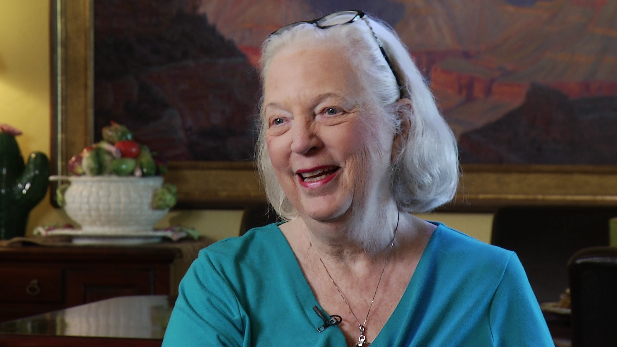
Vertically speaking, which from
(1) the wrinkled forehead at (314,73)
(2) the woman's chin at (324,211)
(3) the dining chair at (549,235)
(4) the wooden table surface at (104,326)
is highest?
(1) the wrinkled forehead at (314,73)

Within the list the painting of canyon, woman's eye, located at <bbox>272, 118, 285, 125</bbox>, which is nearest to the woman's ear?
woman's eye, located at <bbox>272, 118, 285, 125</bbox>

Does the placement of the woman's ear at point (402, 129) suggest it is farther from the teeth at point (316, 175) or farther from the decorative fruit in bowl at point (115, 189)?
the decorative fruit in bowl at point (115, 189)

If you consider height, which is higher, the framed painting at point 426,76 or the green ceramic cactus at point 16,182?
the framed painting at point 426,76

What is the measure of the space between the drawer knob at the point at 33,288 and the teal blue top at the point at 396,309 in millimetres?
2104

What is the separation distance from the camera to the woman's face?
4.47 feet

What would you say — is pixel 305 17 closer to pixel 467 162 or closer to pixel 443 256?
pixel 467 162

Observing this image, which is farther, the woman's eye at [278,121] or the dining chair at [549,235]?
the dining chair at [549,235]

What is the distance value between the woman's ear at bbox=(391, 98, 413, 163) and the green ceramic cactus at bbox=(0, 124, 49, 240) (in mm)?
2552

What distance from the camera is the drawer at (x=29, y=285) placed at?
11.0ft

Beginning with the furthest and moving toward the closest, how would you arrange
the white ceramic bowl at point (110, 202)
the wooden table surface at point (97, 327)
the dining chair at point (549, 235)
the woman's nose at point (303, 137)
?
1. the white ceramic bowl at point (110, 202)
2. the dining chair at point (549, 235)
3. the wooden table surface at point (97, 327)
4. the woman's nose at point (303, 137)

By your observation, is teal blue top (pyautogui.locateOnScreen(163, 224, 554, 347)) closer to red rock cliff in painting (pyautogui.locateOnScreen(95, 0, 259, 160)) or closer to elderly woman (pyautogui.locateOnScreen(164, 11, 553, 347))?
elderly woman (pyautogui.locateOnScreen(164, 11, 553, 347))

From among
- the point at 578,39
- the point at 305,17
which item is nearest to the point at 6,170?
the point at 305,17

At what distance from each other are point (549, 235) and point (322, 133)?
6.96 feet

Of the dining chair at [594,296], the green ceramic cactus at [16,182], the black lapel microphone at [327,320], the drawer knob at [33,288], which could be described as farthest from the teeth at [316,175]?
the green ceramic cactus at [16,182]
